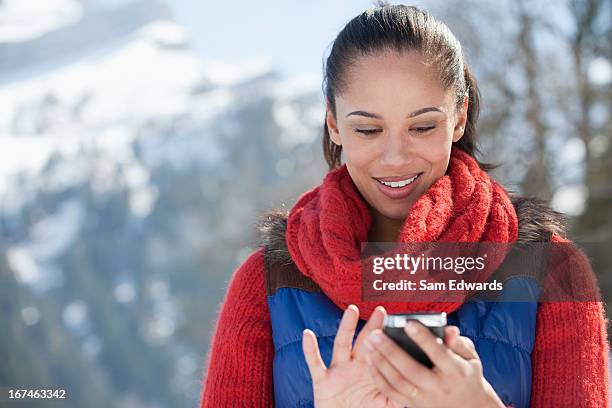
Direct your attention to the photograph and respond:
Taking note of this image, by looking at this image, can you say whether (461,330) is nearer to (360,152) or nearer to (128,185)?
(360,152)

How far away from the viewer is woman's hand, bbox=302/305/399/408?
1.36m

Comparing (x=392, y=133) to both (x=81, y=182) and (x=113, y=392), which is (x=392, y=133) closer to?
(x=113, y=392)

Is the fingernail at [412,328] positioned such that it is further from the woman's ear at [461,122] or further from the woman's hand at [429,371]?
the woman's ear at [461,122]

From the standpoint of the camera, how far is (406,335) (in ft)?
3.93

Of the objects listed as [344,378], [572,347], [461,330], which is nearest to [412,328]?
[344,378]

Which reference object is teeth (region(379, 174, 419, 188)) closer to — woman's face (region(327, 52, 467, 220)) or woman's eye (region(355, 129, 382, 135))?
woman's face (region(327, 52, 467, 220))

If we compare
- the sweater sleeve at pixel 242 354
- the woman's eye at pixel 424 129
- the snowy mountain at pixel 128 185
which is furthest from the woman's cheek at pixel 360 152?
the snowy mountain at pixel 128 185

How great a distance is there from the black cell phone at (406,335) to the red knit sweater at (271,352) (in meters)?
0.50

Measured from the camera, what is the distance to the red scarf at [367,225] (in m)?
1.56

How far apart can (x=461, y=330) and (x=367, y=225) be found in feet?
1.10

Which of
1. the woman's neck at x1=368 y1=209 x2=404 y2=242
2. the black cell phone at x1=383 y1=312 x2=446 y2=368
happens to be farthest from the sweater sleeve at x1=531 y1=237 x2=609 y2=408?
the black cell phone at x1=383 y1=312 x2=446 y2=368

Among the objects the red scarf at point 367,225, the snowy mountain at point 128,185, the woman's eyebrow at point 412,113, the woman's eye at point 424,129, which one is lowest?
the red scarf at point 367,225

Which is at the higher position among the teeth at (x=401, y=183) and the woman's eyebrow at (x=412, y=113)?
the woman's eyebrow at (x=412, y=113)

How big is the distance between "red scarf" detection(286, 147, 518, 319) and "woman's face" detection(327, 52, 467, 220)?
0.06m
